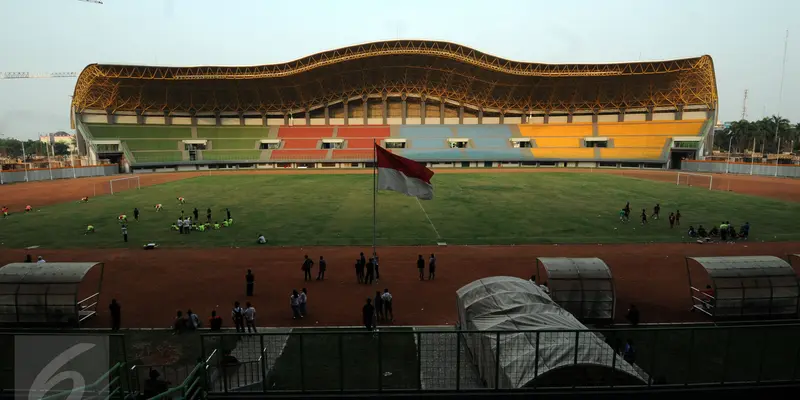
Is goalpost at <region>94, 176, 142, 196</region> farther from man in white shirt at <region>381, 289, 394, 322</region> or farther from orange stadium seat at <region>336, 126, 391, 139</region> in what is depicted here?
man in white shirt at <region>381, 289, 394, 322</region>

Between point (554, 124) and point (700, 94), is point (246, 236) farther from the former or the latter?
point (700, 94)

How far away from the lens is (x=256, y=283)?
1938 cm

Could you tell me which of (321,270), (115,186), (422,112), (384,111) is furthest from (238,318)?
(422,112)

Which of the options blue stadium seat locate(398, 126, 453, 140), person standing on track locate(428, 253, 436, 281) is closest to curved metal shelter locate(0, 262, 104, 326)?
person standing on track locate(428, 253, 436, 281)

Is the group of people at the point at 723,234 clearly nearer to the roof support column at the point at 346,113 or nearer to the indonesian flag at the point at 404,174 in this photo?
the indonesian flag at the point at 404,174

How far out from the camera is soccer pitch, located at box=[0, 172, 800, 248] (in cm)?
2781

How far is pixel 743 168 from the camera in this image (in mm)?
72562

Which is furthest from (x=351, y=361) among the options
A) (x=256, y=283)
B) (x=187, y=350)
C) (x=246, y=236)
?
(x=246, y=236)

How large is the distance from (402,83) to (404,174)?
286ft

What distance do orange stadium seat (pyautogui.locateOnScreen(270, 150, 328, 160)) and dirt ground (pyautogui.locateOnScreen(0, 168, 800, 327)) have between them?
66.0 meters

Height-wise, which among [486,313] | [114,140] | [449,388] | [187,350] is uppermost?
[114,140]

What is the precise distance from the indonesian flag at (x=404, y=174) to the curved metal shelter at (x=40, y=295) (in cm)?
1086

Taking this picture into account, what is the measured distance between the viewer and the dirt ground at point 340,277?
1603 centimetres

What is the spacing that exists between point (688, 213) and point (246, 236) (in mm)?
35787
